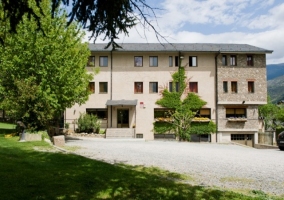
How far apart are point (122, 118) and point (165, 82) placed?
625cm

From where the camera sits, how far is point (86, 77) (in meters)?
22.4

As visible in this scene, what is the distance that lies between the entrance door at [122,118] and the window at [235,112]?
36.9 ft

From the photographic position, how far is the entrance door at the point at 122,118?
1236 inches

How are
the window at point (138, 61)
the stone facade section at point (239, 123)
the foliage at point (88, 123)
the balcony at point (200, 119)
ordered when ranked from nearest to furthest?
the foliage at point (88, 123) < the balcony at point (200, 119) < the stone facade section at point (239, 123) < the window at point (138, 61)

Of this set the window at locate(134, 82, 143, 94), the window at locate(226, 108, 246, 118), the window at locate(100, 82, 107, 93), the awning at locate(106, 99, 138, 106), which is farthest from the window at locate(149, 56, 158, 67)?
the window at locate(226, 108, 246, 118)

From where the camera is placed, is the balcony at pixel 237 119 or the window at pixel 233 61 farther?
the window at pixel 233 61

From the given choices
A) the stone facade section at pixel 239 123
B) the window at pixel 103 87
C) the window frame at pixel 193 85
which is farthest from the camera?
the window frame at pixel 193 85

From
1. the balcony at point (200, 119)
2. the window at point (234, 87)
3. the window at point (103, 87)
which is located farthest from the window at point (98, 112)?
the window at point (234, 87)

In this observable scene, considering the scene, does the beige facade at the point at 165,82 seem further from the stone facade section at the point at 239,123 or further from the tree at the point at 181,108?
the tree at the point at 181,108

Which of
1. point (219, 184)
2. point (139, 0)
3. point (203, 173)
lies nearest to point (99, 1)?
point (139, 0)

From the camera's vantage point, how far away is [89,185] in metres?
6.44

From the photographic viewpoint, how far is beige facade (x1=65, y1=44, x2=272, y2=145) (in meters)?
30.9

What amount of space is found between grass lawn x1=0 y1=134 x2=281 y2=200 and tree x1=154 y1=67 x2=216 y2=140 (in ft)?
70.0

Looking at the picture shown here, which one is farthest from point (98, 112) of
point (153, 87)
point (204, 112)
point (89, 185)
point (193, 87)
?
point (89, 185)
